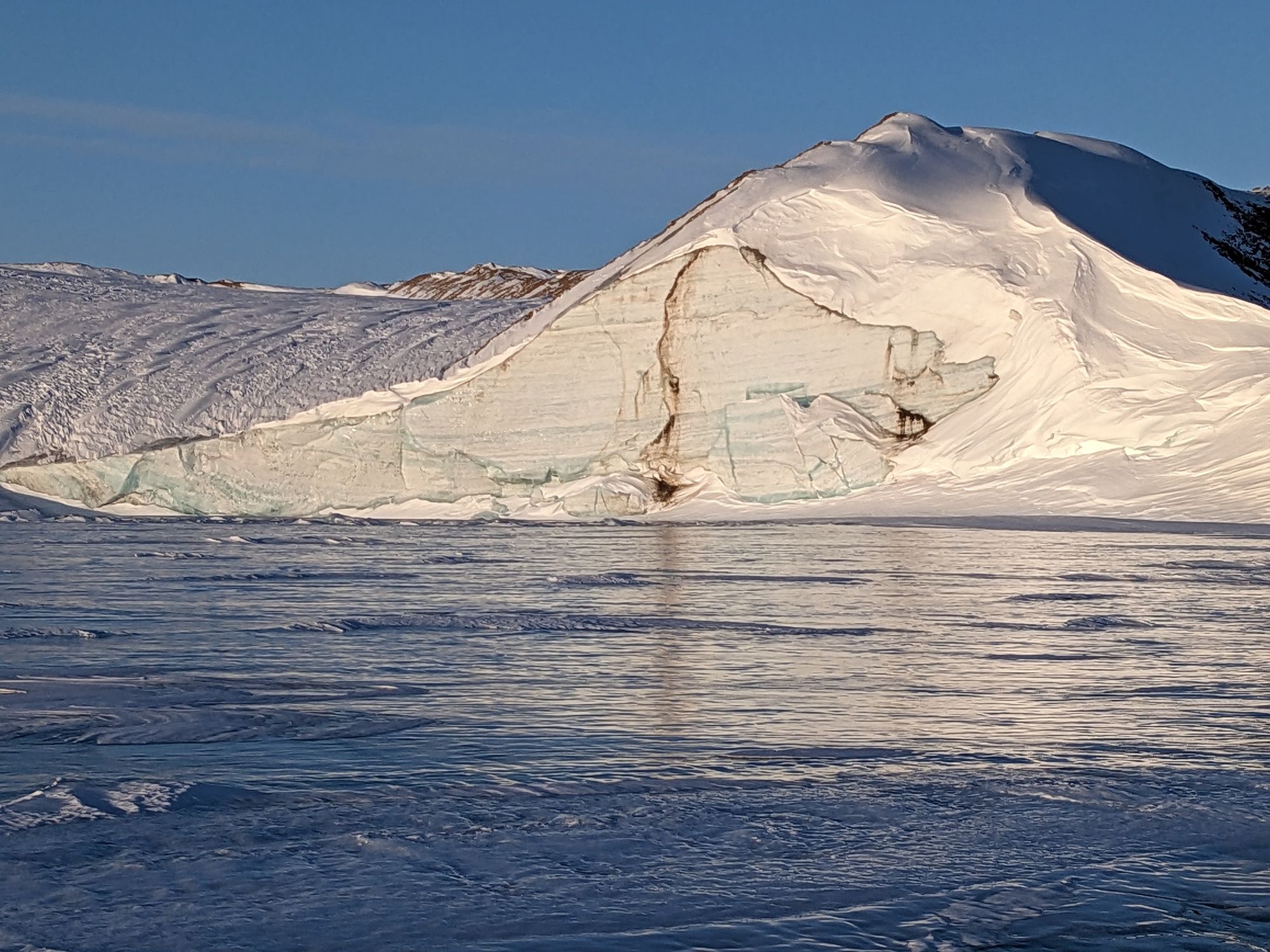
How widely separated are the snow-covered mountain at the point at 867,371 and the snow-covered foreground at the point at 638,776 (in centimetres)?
923

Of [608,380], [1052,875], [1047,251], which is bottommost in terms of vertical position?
[1052,875]

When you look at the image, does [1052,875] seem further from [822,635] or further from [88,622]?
[88,622]

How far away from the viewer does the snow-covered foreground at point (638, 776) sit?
1981mm

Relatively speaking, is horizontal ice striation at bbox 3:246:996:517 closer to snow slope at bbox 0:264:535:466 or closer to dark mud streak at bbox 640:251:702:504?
dark mud streak at bbox 640:251:702:504

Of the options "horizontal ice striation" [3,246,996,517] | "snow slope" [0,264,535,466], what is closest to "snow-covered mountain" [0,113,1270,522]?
"horizontal ice striation" [3,246,996,517]

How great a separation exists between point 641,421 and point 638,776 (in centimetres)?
1615

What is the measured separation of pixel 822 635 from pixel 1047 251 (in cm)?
1269

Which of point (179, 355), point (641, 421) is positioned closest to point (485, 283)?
point (179, 355)

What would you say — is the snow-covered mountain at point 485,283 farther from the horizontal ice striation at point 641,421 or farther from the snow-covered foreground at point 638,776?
the snow-covered foreground at point 638,776

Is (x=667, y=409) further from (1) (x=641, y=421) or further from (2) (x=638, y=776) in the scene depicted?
(2) (x=638, y=776)

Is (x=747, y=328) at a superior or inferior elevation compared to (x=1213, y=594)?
superior

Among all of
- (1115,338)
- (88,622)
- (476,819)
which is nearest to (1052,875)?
(476,819)

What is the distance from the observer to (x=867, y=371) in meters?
17.5

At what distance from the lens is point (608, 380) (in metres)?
19.2
